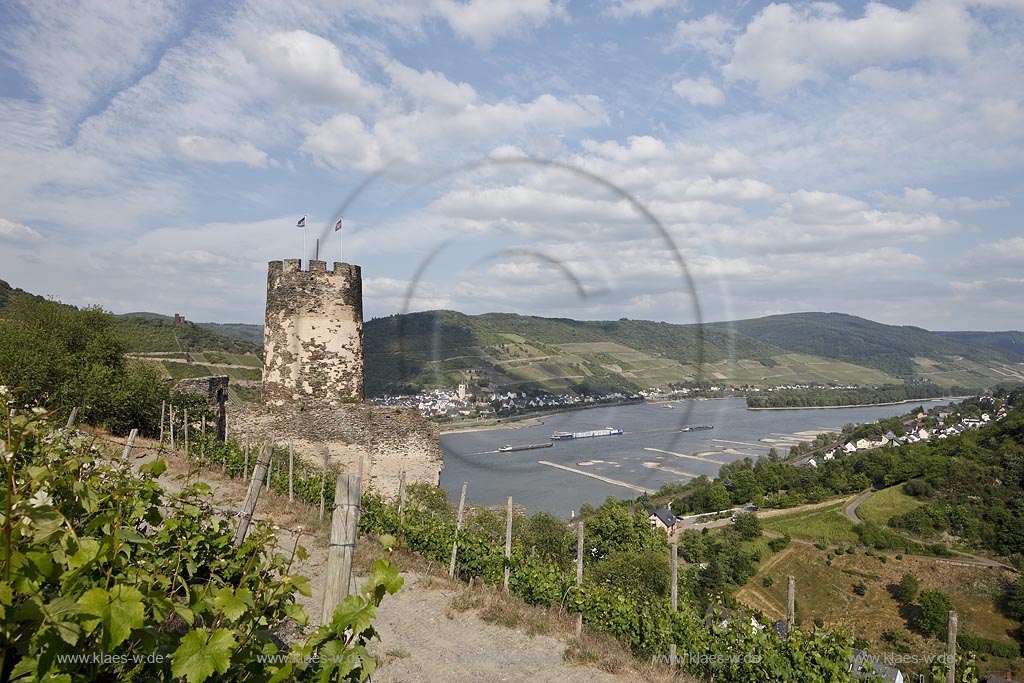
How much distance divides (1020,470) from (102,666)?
8657 centimetres

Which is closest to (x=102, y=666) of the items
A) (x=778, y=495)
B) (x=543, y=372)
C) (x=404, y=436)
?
(x=543, y=372)

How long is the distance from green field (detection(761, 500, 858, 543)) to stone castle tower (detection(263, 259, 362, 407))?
63.6 metres

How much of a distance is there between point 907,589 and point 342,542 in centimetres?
6928

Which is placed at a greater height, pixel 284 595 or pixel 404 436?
pixel 284 595

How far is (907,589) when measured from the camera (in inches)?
2245

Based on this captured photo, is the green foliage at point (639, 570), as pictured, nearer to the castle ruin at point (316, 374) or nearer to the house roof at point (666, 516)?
the castle ruin at point (316, 374)

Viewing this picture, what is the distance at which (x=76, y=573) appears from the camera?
2.10 m

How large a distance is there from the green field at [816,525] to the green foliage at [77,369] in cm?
6492

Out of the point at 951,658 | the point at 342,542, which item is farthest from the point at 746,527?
the point at 342,542

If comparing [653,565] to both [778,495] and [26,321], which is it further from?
[778,495]

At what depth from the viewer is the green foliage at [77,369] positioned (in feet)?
61.1

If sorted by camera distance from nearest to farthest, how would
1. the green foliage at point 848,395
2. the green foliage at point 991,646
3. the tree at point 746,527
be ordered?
the green foliage at point 991,646, the tree at point 746,527, the green foliage at point 848,395

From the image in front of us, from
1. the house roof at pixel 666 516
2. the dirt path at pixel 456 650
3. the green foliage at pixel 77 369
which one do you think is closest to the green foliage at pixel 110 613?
the dirt path at pixel 456 650

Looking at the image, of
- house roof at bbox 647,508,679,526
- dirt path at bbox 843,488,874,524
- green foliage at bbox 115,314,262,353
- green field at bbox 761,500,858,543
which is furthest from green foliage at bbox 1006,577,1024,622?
green foliage at bbox 115,314,262,353
